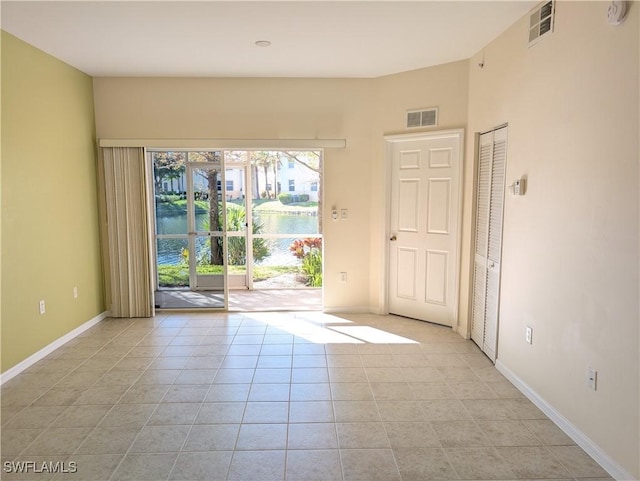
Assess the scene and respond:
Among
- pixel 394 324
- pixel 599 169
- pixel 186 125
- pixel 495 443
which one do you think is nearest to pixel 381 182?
pixel 394 324

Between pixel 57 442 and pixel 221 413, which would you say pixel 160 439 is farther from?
pixel 57 442

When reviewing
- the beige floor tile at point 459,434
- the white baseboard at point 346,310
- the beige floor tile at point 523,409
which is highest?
the white baseboard at point 346,310

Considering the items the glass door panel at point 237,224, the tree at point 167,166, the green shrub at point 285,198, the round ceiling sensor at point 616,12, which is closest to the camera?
the round ceiling sensor at point 616,12

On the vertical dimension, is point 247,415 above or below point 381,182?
below

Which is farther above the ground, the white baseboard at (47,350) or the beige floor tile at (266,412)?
the white baseboard at (47,350)

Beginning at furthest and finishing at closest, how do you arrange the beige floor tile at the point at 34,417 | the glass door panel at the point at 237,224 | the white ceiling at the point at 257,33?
the glass door panel at the point at 237,224, the white ceiling at the point at 257,33, the beige floor tile at the point at 34,417

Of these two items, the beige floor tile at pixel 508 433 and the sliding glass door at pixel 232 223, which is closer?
the beige floor tile at pixel 508 433

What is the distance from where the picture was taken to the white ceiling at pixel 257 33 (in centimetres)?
297

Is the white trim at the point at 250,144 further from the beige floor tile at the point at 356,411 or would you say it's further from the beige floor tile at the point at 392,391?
the beige floor tile at the point at 356,411

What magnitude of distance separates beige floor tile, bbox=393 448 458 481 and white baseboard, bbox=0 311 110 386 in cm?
308

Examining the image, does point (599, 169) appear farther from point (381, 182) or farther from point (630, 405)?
point (381, 182)

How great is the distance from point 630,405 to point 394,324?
108 inches

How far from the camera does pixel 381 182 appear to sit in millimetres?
4922

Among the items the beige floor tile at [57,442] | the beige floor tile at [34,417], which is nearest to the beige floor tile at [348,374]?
the beige floor tile at [57,442]
